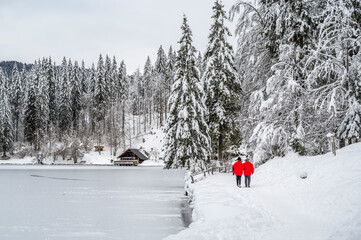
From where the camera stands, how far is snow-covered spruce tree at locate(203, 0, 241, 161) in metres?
26.7

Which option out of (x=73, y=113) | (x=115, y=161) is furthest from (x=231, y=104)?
(x=73, y=113)

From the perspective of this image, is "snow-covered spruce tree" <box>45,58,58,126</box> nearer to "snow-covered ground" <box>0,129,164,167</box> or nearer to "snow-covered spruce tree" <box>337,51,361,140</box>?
"snow-covered ground" <box>0,129,164,167</box>

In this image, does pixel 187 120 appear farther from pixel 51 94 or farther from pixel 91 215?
pixel 51 94

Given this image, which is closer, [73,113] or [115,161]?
[115,161]

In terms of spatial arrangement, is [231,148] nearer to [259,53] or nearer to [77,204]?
[259,53]

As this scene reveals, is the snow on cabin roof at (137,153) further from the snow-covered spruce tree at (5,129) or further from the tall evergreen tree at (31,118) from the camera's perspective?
the snow-covered spruce tree at (5,129)

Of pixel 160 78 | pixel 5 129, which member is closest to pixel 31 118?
pixel 5 129

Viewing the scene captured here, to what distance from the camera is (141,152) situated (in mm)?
69500

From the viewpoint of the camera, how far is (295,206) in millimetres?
10797

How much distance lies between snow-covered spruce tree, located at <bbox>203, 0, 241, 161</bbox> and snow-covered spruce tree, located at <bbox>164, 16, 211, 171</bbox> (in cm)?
93

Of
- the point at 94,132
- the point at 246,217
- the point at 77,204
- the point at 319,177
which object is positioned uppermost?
the point at 94,132

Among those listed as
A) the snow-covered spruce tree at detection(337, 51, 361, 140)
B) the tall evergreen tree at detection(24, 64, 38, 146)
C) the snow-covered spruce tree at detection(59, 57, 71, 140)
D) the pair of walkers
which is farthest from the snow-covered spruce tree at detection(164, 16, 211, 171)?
the snow-covered spruce tree at detection(59, 57, 71, 140)

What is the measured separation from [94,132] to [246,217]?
2769 inches

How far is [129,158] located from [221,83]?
44845 mm
